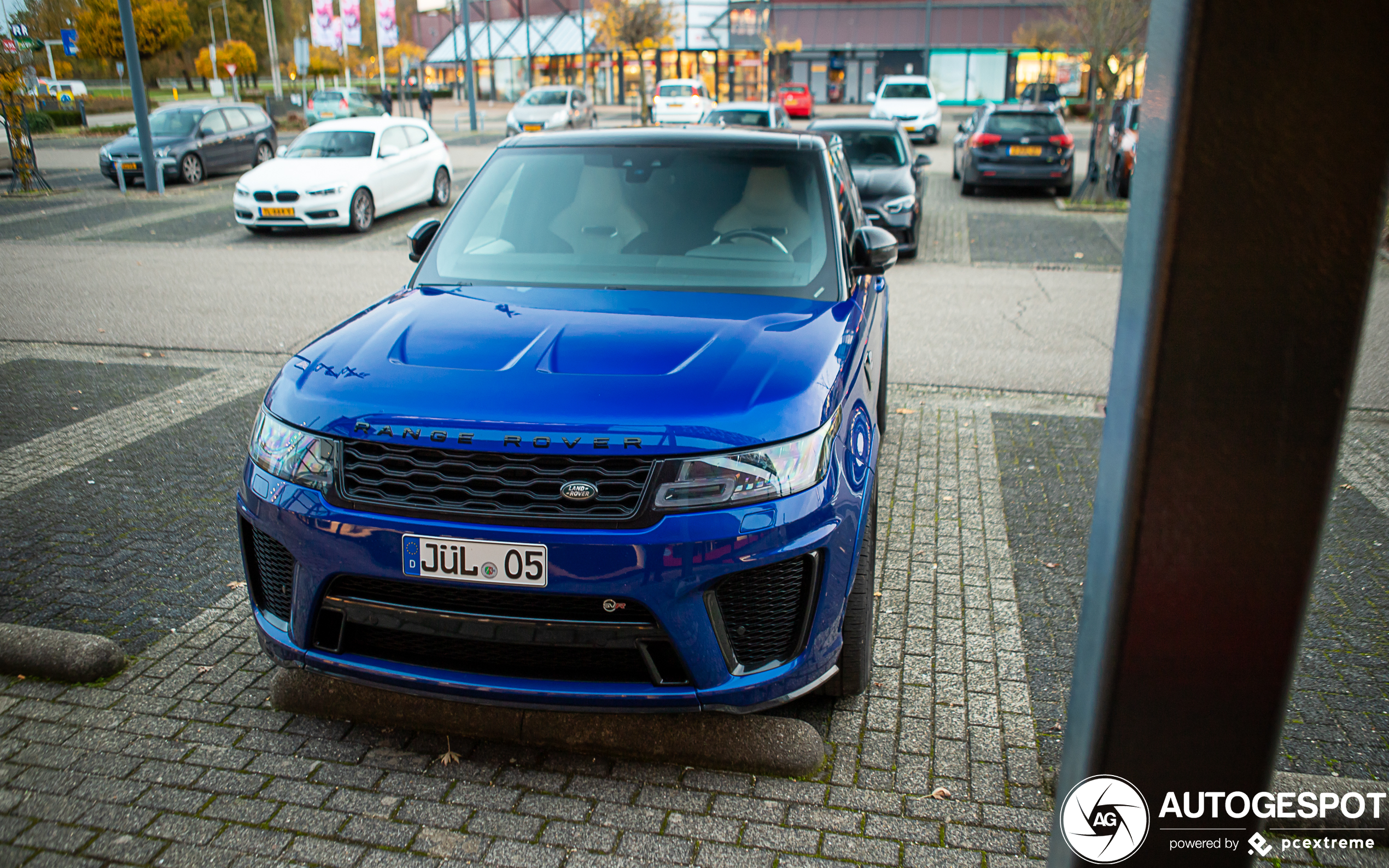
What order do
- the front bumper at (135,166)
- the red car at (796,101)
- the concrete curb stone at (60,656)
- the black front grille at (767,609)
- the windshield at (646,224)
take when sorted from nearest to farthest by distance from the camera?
the black front grille at (767,609)
the concrete curb stone at (60,656)
the windshield at (646,224)
the front bumper at (135,166)
the red car at (796,101)

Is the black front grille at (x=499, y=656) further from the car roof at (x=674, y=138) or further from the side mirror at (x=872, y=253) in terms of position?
the car roof at (x=674, y=138)

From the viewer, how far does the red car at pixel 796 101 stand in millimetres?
43938

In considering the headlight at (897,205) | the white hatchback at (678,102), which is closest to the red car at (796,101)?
the white hatchback at (678,102)

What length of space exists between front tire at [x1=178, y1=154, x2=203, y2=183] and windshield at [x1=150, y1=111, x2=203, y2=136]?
546 mm

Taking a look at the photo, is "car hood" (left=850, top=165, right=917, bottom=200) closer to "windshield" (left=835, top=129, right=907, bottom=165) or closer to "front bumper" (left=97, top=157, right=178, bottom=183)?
"windshield" (left=835, top=129, right=907, bottom=165)

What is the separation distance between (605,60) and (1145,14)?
51.4 metres

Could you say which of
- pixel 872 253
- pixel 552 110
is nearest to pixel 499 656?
pixel 872 253

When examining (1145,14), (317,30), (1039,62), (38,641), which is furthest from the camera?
(1039,62)

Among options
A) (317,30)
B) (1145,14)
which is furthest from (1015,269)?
(317,30)

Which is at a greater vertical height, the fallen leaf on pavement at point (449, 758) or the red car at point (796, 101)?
the red car at point (796, 101)

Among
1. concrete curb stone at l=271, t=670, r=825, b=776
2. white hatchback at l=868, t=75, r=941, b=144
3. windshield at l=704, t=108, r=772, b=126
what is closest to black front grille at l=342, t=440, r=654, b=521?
concrete curb stone at l=271, t=670, r=825, b=776

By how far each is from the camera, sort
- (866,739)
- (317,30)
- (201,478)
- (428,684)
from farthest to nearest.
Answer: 1. (317,30)
2. (201,478)
3. (866,739)
4. (428,684)

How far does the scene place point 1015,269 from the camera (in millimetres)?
12180

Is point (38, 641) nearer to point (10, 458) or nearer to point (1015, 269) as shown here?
point (10, 458)
